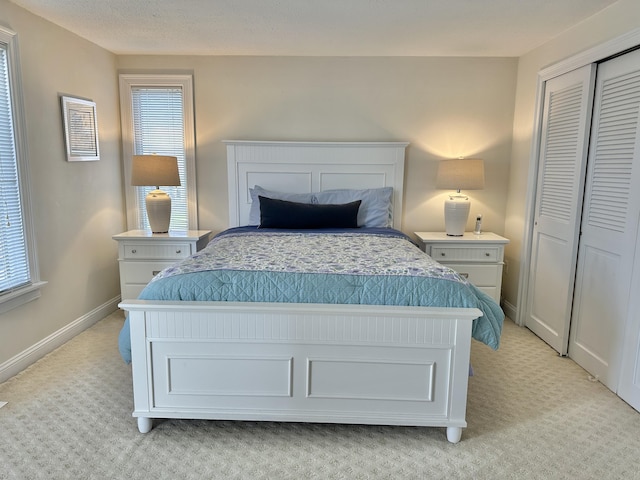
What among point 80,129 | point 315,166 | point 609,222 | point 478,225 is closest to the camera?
point 609,222

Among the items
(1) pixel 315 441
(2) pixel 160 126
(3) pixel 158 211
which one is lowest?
(1) pixel 315 441

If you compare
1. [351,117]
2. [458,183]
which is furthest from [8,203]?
[458,183]

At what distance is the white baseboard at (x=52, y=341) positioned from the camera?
2682mm

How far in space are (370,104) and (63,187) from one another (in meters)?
2.60

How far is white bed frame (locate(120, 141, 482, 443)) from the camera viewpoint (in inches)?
78.8

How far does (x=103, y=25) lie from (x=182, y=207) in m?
1.63

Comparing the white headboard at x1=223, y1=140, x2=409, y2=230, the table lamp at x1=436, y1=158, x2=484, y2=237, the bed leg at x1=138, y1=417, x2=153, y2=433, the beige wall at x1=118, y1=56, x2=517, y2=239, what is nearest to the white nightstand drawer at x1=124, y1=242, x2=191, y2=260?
the white headboard at x1=223, y1=140, x2=409, y2=230

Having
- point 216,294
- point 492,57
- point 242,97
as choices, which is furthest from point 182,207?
point 492,57

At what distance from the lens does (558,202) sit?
3.15 m

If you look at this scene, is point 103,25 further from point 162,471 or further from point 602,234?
point 602,234

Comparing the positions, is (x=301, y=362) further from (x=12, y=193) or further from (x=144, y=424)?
(x=12, y=193)

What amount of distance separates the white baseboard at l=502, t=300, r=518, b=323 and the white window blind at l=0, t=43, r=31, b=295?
146 inches

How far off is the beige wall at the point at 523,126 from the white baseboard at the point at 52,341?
3.56 m

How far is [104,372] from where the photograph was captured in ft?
9.04
